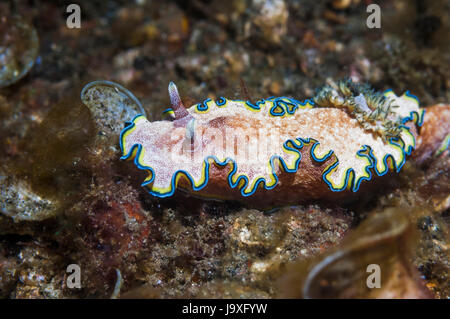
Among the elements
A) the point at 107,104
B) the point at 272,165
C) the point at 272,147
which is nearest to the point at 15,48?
the point at 107,104

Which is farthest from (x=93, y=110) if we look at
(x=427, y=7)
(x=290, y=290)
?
(x=427, y=7)

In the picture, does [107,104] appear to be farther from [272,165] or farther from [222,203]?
[272,165]

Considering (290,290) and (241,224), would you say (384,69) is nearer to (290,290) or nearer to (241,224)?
(241,224)

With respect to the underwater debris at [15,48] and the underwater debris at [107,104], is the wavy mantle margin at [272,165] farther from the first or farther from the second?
the underwater debris at [15,48]

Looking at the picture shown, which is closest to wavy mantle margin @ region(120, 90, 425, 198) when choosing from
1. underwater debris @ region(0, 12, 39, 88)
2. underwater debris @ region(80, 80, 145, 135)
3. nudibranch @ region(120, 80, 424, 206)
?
nudibranch @ region(120, 80, 424, 206)

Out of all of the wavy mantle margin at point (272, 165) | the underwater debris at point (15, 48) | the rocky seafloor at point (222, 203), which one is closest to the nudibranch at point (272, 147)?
the wavy mantle margin at point (272, 165)

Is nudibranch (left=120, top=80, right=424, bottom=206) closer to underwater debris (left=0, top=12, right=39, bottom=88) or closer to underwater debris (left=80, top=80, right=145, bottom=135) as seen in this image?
underwater debris (left=80, top=80, right=145, bottom=135)
